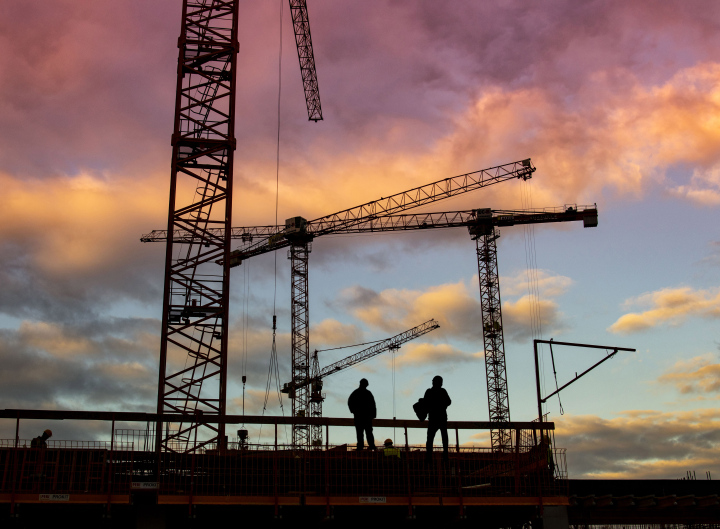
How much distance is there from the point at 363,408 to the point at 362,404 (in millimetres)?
90

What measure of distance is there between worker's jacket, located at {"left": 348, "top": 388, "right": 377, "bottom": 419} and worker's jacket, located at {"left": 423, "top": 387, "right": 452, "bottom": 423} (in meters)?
1.24

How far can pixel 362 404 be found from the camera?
1783cm

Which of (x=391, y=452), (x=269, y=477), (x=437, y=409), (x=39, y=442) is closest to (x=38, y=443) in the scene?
(x=39, y=442)

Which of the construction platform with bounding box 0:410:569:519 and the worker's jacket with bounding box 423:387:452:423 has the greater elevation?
the worker's jacket with bounding box 423:387:452:423

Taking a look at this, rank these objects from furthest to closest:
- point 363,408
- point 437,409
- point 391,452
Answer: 1. point 391,452
2. point 363,408
3. point 437,409

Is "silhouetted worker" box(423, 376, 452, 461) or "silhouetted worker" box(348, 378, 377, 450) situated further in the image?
"silhouetted worker" box(348, 378, 377, 450)

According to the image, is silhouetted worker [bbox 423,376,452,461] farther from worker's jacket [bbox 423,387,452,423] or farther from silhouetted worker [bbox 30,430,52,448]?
silhouetted worker [bbox 30,430,52,448]

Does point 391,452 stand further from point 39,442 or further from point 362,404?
point 39,442

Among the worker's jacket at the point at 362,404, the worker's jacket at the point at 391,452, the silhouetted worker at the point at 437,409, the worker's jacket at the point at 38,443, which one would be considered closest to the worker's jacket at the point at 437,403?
the silhouetted worker at the point at 437,409

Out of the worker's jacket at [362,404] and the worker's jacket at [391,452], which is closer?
the worker's jacket at [362,404]

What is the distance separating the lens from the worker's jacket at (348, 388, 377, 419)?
17828 mm

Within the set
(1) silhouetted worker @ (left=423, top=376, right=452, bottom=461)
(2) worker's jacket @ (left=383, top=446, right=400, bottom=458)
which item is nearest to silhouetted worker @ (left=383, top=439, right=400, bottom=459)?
(2) worker's jacket @ (left=383, top=446, right=400, bottom=458)

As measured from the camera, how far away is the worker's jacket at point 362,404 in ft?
58.5

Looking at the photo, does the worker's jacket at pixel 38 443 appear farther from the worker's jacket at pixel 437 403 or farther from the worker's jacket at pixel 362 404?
the worker's jacket at pixel 437 403
